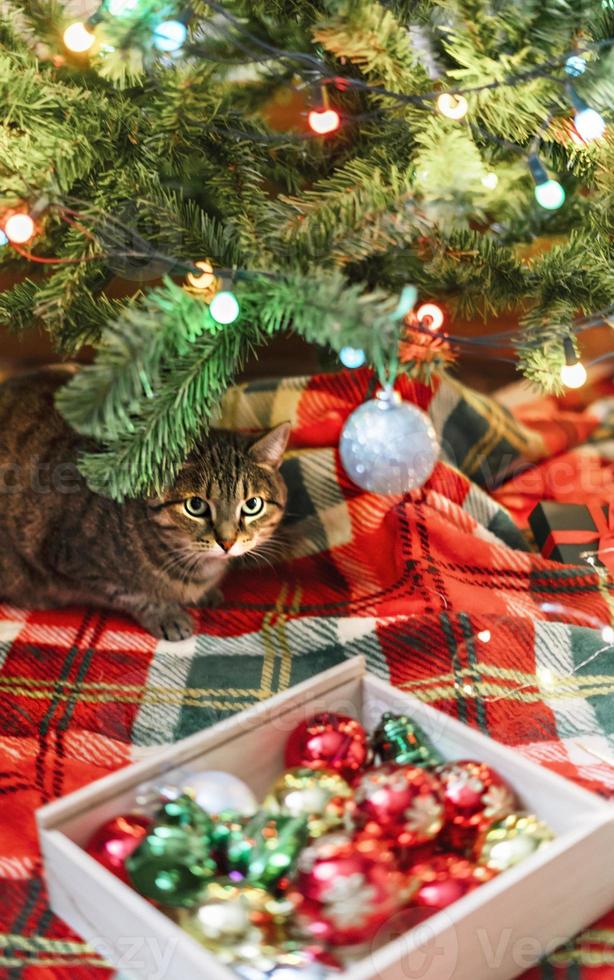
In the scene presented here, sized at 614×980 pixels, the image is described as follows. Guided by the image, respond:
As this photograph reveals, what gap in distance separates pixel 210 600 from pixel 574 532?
1.47 feet

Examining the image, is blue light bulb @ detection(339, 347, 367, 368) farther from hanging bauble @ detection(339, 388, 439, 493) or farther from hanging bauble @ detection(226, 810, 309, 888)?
hanging bauble @ detection(226, 810, 309, 888)

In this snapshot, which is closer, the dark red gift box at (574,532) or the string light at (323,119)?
the string light at (323,119)

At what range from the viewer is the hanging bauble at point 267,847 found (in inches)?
27.2

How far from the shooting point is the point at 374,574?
46.1 inches

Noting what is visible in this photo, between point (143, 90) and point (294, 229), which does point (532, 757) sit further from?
point (143, 90)

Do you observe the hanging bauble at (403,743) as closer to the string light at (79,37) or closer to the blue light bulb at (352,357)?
the blue light bulb at (352,357)

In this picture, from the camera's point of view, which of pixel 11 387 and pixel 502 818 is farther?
pixel 11 387

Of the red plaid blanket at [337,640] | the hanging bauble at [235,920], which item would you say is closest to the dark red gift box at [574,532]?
the red plaid blanket at [337,640]

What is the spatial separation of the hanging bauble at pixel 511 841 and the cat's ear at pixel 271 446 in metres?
0.49

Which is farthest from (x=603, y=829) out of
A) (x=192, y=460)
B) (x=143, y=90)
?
(x=143, y=90)

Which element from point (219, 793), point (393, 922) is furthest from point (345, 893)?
point (219, 793)

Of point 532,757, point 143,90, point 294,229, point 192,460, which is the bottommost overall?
point 532,757

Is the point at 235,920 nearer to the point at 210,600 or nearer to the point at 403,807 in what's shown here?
the point at 403,807

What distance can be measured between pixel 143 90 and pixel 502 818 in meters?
0.74
